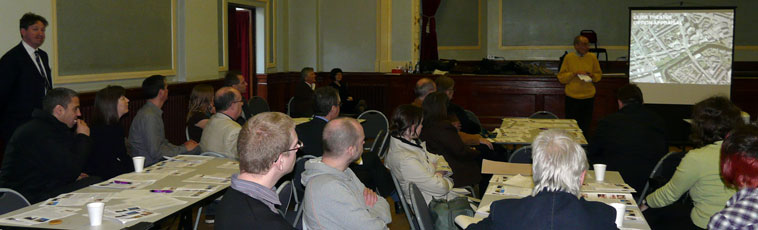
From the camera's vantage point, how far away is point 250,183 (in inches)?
91.0

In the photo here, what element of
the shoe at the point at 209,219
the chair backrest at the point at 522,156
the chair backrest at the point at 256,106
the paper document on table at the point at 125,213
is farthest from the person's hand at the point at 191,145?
the chair backrest at the point at 256,106

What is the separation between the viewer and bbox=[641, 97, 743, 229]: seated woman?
3424 millimetres

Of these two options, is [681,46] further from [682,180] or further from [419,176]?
[419,176]

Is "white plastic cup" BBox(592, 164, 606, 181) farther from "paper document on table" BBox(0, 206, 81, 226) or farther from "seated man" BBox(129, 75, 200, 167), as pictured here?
"seated man" BBox(129, 75, 200, 167)

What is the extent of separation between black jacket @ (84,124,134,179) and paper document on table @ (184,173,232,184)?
98cm

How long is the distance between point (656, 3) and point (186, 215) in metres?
13.3

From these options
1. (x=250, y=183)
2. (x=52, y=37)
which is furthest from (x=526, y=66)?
(x=250, y=183)

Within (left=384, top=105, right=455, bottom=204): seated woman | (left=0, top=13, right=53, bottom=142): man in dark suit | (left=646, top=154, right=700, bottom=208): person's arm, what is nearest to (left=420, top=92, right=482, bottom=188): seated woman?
(left=384, top=105, right=455, bottom=204): seated woman

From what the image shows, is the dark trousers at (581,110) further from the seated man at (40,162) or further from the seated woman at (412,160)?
the seated man at (40,162)

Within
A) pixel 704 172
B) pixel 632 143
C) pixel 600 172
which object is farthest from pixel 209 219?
pixel 704 172

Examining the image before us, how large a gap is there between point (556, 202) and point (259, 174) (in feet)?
3.36

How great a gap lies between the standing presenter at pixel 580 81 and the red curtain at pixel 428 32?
4214 millimetres

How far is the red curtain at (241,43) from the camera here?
1078cm

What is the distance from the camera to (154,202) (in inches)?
127
